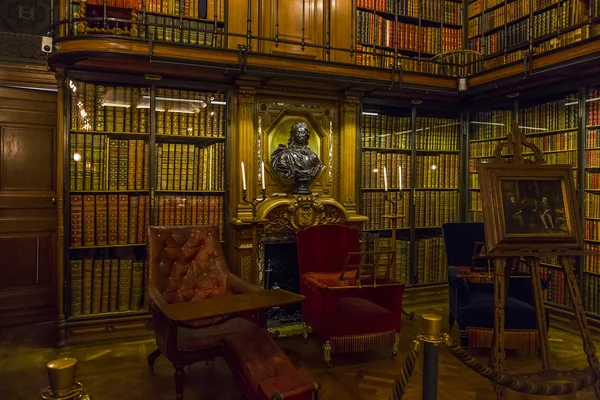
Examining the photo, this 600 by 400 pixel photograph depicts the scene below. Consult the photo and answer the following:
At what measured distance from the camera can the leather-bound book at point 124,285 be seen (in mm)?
3676

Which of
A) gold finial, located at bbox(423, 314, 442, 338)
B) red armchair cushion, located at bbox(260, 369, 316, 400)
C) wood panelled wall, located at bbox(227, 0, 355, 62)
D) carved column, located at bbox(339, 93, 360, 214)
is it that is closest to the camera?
gold finial, located at bbox(423, 314, 442, 338)

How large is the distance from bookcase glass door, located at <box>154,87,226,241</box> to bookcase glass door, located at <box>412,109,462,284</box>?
2107mm

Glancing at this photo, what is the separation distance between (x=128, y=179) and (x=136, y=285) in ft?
2.90

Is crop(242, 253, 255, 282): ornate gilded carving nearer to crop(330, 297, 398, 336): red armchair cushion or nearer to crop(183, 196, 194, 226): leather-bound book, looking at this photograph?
crop(183, 196, 194, 226): leather-bound book

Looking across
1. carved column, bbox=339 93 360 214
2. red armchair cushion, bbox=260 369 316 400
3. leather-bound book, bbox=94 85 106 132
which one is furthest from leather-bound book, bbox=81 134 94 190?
red armchair cushion, bbox=260 369 316 400

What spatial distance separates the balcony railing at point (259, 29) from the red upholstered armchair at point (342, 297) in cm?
157

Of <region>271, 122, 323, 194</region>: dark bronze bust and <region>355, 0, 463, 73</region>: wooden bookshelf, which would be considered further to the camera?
<region>355, 0, 463, 73</region>: wooden bookshelf

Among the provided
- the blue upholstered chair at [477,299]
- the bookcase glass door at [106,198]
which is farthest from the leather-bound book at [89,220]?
the blue upholstered chair at [477,299]

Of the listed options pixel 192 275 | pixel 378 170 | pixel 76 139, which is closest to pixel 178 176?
pixel 76 139

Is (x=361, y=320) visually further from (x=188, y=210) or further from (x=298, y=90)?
(x=298, y=90)

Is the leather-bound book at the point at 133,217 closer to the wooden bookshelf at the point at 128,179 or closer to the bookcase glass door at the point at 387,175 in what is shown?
the wooden bookshelf at the point at 128,179

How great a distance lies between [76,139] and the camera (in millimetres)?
3547

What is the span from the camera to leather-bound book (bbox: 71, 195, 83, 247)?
3.53 metres

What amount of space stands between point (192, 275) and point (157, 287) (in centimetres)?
26
